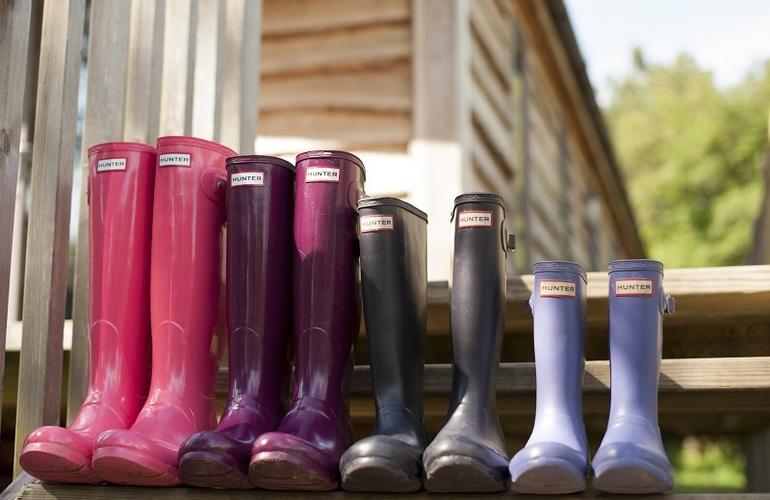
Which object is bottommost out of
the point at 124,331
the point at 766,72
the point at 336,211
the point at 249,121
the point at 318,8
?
the point at 124,331

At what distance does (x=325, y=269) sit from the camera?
1931 mm

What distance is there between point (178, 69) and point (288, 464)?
1.17 metres

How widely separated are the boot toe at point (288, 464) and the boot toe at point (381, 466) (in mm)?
38

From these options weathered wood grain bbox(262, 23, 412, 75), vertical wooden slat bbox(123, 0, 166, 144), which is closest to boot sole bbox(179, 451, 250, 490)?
vertical wooden slat bbox(123, 0, 166, 144)

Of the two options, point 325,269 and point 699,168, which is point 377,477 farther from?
point 699,168

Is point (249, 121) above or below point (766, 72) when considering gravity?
below

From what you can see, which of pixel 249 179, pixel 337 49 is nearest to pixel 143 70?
pixel 249 179

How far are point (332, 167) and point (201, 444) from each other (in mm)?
590

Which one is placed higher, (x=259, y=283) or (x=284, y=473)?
(x=259, y=283)

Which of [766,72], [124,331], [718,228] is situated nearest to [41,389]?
[124,331]

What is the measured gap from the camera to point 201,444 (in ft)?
5.51

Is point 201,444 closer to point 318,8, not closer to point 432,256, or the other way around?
point 432,256

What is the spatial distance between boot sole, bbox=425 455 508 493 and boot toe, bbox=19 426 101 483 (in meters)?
0.60

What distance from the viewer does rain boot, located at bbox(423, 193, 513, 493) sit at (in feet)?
5.85
